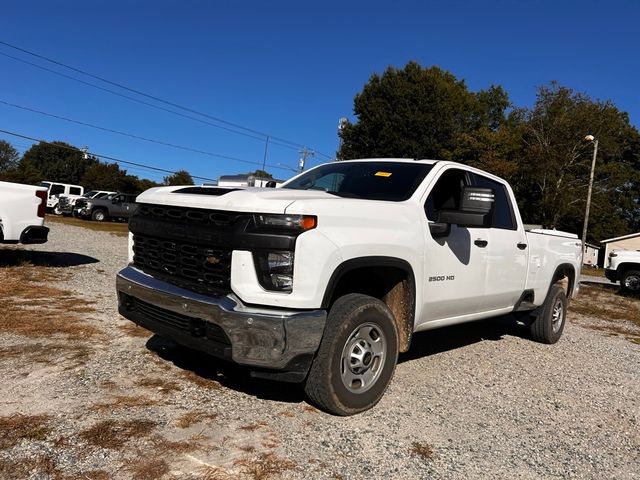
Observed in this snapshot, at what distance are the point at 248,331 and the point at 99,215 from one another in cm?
2968

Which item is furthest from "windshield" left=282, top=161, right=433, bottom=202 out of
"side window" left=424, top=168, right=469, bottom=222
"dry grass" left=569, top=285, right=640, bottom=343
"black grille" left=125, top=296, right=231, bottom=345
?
"dry grass" left=569, top=285, right=640, bottom=343

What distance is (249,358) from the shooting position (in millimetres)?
3107

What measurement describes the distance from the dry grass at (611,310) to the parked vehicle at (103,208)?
79.1 feet

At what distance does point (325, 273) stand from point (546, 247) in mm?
3883

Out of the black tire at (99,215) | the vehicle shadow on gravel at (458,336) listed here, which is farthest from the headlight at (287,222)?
the black tire at (99,215)

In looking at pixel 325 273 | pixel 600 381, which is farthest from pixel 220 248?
pixel 600 381

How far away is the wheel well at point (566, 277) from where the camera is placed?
6.62 meters

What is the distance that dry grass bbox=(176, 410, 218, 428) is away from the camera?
3.20 metres

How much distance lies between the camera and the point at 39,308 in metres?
6.06

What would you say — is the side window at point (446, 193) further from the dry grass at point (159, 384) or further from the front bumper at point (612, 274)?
the front bumper at point (612, 274)

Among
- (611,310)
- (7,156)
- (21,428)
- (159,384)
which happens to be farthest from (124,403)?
(7,156)

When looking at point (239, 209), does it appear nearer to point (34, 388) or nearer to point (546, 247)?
point (34, 388)

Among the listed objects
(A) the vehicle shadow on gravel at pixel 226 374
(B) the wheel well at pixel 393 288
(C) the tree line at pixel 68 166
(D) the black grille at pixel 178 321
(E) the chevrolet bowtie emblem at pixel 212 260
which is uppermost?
(C) the tree line at pixel 68 166

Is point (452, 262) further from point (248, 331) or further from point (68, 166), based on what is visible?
Result: point (68, 166)
